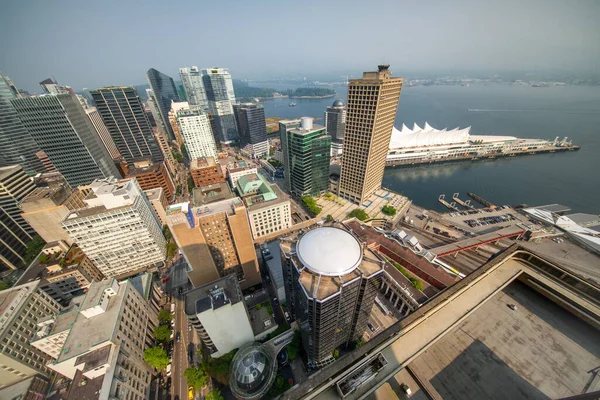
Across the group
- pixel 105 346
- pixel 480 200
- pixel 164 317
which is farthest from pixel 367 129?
pixel 105 346

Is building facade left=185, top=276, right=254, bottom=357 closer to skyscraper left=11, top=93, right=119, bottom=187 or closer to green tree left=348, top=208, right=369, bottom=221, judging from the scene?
green tree left=348, top=208, right=369, bottom=221

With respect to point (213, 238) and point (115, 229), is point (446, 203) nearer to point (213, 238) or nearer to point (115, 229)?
point (213, 238)

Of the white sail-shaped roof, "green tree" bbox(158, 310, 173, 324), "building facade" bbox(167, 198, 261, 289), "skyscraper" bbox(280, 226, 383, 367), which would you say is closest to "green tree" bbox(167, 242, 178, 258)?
"green tree" bbox(158, 310, 173, 324)

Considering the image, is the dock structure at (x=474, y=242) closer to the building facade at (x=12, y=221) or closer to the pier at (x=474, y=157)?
the pier at (x=474, y=157)

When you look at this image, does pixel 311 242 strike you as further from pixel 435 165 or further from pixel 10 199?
pixel 435 165

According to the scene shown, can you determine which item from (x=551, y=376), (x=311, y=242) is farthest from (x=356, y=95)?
(x=551, y=376)

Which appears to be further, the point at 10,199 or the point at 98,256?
the point at 10,199
